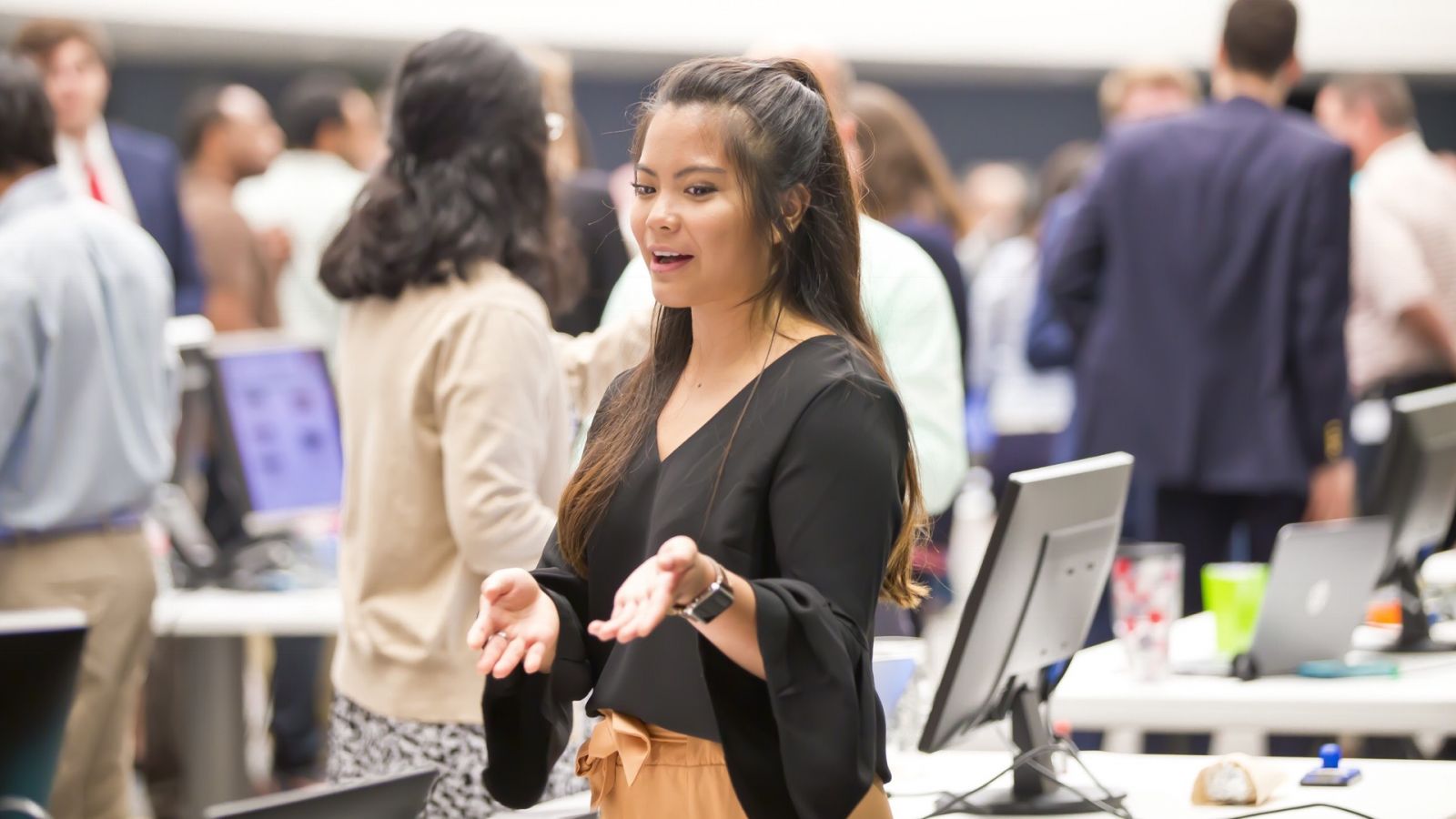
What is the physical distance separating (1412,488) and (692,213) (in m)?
2.05

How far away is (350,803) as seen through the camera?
1751 mm

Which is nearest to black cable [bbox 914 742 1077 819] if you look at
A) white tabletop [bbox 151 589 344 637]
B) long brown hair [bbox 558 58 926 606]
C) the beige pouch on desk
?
the beige pouch on desk

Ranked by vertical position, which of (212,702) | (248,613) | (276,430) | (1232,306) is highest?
(1232,306)

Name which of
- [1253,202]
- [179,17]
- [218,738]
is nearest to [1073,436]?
[1253,202]

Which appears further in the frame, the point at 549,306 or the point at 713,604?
the point at 549,306

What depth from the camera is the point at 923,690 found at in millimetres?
2629

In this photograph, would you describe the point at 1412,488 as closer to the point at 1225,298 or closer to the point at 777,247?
the point at 1225,298

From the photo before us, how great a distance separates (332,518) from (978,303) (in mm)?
4049

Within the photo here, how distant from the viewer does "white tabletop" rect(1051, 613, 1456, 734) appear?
2.80 m

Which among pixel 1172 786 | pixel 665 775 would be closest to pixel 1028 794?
pixel 1172 786

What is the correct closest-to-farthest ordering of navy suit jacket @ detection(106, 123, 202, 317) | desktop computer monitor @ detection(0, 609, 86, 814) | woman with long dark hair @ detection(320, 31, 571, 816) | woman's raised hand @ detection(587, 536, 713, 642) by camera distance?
1. woman's raised hand @ detection(587, 536, 713, 642)
2. desktop computer monitor @ detection(0, 609, 86, 814)
3. woman with long dark hair @ detection(320, 31, 571, 816)
4. navy suit jacket @ detection(106, 123, 202, 317)

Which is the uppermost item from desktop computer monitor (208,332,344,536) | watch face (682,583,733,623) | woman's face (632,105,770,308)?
woman's face (632,105,770,308)

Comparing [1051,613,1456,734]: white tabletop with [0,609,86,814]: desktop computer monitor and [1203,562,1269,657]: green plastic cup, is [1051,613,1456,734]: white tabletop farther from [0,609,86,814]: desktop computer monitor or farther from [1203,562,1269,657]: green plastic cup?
[0,609,86,814]: desktop computer monitor

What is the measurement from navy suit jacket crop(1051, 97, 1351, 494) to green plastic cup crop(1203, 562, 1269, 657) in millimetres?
1007
